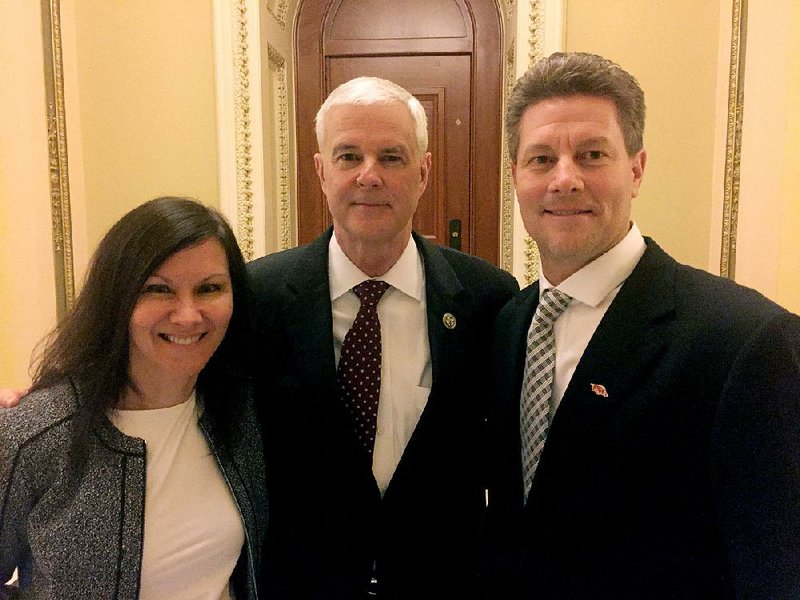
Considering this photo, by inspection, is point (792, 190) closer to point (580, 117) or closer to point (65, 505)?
point (580, 117)

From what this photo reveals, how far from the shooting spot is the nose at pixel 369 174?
1380 mm

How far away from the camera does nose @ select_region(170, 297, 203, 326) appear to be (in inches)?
43.8

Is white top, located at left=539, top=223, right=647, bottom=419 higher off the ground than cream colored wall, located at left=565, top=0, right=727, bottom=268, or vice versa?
cream colored wall, located at left=565, top=0, right=727, bottom=268

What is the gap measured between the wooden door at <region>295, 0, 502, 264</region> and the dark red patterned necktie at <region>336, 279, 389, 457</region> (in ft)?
6.42

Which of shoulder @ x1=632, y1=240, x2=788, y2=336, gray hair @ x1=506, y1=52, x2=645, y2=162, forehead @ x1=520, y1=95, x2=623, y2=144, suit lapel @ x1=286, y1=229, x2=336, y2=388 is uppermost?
gray hair @ x1=506, y1=52, x2=645, y2=162

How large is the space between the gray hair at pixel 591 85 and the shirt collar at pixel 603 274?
19 cm

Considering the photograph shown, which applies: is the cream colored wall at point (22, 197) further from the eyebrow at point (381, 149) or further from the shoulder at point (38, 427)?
the eyebrow at point (381, 149)

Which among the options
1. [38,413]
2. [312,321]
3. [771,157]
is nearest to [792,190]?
[771,157]

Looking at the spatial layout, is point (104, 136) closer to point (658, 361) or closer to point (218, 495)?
point (218, 495)

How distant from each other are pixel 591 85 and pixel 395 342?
2.30 ft

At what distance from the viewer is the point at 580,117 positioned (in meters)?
1.11

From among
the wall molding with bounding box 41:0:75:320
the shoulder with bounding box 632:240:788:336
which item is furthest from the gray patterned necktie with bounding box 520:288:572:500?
the wall molding with bounding box 41:0:75:320

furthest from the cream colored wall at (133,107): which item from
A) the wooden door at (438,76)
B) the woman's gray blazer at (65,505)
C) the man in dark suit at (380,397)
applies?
the woman's gray blazer at (65,505)

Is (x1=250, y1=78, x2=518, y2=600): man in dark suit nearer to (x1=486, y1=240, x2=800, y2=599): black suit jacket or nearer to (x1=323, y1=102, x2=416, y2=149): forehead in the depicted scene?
(x1=323, y1=102, x2=416, y2=149): forehead
